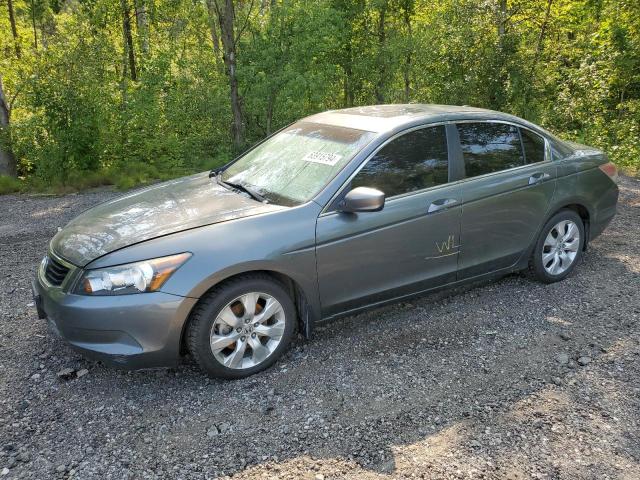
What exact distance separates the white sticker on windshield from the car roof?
14.4 inches

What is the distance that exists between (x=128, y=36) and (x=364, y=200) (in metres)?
12.6

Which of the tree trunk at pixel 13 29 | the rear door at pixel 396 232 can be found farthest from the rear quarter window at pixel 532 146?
the tree trunk at pixel 13 29

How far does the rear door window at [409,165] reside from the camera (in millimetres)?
3842

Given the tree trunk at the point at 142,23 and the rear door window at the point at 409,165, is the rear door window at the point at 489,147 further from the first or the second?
the tree trunk at the point at 142,23

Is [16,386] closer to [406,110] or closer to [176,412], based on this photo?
[176,412]

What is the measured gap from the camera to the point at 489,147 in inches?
175

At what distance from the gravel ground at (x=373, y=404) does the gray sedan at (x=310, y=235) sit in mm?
309

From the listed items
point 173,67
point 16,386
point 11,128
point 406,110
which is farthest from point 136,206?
point 173,67

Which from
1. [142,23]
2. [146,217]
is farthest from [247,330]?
[142,23]

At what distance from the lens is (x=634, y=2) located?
12.4 meters

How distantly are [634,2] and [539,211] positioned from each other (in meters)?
A: 10.9

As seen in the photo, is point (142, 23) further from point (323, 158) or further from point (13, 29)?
point (323, 158)

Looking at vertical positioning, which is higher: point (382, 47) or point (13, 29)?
point (13, 29)

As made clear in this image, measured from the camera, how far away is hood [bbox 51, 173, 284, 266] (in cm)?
339
